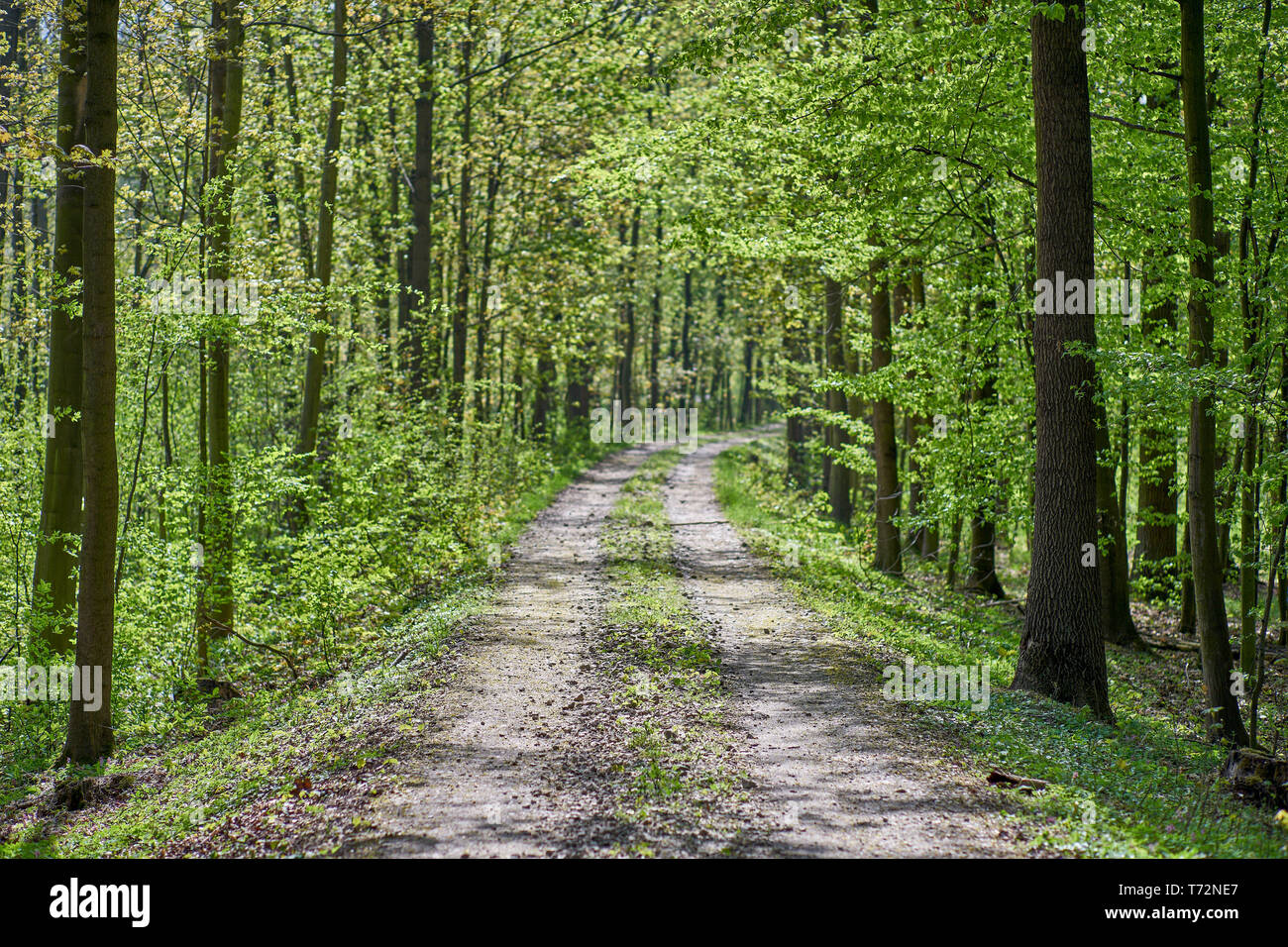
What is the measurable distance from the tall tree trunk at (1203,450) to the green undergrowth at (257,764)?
23.3 ft

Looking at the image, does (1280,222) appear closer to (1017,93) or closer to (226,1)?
(1017,93)

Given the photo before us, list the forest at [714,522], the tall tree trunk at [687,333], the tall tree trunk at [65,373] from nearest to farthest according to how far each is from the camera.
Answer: the forest at [714,522] < the tall tree trunk at [65,373] < the tall tree trunk at [687,333]

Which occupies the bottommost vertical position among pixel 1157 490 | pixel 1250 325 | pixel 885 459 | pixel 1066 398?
pixel 1157 490

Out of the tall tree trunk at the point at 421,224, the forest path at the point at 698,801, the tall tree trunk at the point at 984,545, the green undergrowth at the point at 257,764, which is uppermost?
the tall tree trunk at the point at 421,224

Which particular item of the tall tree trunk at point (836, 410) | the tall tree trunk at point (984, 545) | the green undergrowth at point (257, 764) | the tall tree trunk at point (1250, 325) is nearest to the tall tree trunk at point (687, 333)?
the tall tree trunk at point (836, 410)

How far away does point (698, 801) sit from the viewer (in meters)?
5.88

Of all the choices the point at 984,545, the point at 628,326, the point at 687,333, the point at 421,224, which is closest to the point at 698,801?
the point at 984,545

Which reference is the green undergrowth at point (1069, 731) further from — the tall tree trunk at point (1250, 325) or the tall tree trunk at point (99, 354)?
the tall tree trunk at point (99, 354)

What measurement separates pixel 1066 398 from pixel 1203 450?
140cm

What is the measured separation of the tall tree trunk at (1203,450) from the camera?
848 cm

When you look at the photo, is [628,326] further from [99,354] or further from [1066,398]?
[99,354]

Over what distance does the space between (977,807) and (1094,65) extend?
888 centimetres
